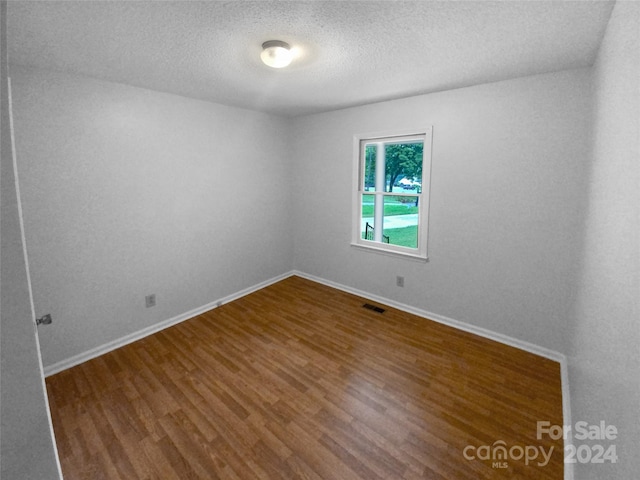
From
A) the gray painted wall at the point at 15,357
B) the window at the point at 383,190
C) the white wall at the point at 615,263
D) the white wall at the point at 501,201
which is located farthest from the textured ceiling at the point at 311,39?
the gray painted wall at the point at 15,357

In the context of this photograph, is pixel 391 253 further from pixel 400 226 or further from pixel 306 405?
pixel 400 226

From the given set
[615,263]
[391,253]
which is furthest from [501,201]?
Answer: [615,263]

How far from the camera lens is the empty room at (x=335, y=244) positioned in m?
1.41

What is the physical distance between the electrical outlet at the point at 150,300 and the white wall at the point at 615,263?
3567mm

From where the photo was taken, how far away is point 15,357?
0.58 metres

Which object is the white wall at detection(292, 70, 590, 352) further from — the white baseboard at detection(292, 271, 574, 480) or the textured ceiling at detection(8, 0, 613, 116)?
the textured ceiling at detection(8, 0, 613, 116)

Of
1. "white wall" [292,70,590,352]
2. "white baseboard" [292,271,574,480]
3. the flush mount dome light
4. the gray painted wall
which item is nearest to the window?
"white wall" [292,70,590,352]

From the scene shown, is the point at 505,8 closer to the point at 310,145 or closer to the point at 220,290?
the point at 310,145

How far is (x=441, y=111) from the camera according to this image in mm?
2988

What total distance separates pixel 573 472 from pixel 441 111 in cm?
302

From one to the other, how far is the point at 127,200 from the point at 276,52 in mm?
2076

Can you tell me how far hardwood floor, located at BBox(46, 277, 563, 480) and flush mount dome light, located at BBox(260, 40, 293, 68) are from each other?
2469mm

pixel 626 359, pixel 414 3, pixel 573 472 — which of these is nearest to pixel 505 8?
pixel 414 3

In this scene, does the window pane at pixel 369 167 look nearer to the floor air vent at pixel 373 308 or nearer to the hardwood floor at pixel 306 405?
the floor air vent at pixel 373 308
